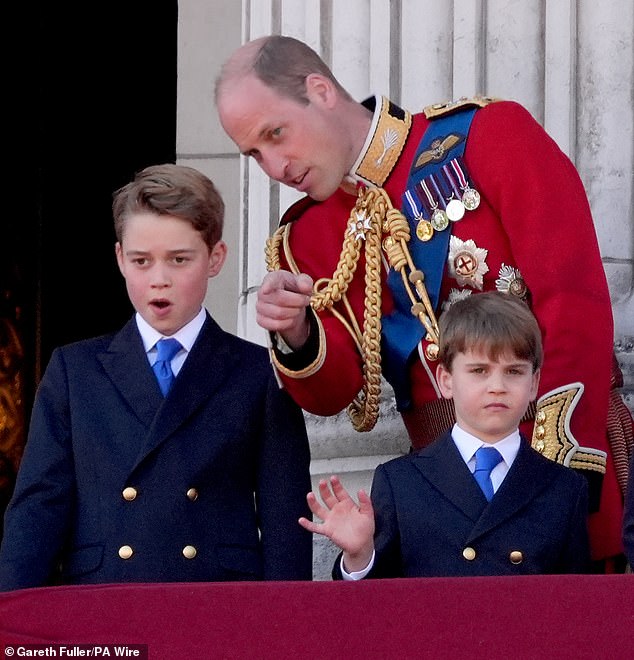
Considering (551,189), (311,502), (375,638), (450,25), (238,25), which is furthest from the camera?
(238,25)

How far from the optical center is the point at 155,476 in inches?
113

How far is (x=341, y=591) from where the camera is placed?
1848 mm

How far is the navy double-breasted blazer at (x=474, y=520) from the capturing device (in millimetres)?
2629

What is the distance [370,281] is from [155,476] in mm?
571

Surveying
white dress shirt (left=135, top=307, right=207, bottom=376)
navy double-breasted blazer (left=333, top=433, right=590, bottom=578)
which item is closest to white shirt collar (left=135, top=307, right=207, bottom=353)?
white dress shirt (left=135, top=307, right=207, bottom=376)

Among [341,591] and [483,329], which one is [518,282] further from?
[341,591]

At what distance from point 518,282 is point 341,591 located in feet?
4.18

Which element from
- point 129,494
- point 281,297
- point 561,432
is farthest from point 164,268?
point 561,432

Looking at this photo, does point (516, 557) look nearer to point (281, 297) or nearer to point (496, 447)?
point (496, 447)

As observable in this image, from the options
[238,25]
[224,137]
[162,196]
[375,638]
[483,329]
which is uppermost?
[238,25]

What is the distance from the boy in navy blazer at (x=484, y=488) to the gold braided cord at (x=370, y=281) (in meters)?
0.31

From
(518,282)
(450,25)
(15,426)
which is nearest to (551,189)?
(518,282)

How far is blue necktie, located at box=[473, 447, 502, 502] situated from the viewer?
2697 millimetres

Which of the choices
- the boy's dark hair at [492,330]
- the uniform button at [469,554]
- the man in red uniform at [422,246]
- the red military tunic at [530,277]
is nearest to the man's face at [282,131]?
the man in red uniform at [422,246]
